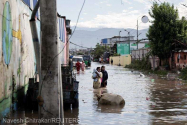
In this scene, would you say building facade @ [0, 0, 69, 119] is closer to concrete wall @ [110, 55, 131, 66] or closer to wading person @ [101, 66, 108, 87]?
wading person @ [101, 66, 108, 87]

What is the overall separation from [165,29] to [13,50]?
2573cm

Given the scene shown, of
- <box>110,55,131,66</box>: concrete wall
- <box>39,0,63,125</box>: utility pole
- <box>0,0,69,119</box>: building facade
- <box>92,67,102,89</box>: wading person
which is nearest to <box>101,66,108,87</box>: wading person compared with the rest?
<box>92,67,102,89</box>: wading person

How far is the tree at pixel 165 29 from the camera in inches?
1341

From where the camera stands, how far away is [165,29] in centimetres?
3428

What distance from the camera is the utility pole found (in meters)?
6.90

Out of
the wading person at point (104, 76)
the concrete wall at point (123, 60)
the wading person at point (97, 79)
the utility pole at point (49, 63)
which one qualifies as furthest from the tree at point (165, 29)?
the concrete wall at point (123, 60)

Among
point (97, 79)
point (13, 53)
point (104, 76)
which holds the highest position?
point (13, 53)

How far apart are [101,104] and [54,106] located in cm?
626

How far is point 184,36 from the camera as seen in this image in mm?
33500

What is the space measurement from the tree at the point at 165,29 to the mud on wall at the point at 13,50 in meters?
22.5

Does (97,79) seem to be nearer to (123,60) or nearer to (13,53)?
(13,53)

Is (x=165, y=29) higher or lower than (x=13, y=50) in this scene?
higher

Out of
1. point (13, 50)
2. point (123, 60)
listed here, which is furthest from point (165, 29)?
point (123, 60)

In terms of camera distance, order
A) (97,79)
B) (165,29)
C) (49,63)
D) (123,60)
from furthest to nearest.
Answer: (123,60) < (165,29) < (97,79) < (49,63)
